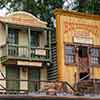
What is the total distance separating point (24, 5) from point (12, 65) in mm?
7579

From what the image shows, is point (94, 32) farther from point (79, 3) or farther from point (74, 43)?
point (79, 3)

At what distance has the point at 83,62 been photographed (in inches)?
1155

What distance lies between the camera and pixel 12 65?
27.8m

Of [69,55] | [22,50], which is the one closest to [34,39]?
[22,50]

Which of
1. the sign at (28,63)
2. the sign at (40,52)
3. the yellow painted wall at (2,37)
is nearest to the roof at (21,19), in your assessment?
the yellow painted wall at (2,37)

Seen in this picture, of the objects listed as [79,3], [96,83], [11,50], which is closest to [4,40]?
[11,50]

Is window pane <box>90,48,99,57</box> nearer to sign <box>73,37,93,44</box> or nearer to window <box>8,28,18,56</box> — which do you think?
sign <box>73,37,93,44</box>

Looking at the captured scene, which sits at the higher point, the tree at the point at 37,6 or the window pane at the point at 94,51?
the tree at the point at 37,6

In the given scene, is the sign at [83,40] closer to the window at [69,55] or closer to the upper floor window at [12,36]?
the window at [69,55]

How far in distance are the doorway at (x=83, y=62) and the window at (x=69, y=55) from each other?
60cm

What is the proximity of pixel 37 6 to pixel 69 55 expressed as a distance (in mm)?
6515

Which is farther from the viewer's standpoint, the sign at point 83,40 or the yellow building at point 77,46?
the sign at point 83,40

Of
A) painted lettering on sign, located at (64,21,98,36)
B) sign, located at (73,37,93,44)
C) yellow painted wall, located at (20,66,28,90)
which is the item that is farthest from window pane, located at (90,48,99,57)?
yellow painted wall, located at (20,66,28,90)

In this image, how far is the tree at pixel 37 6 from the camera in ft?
111
